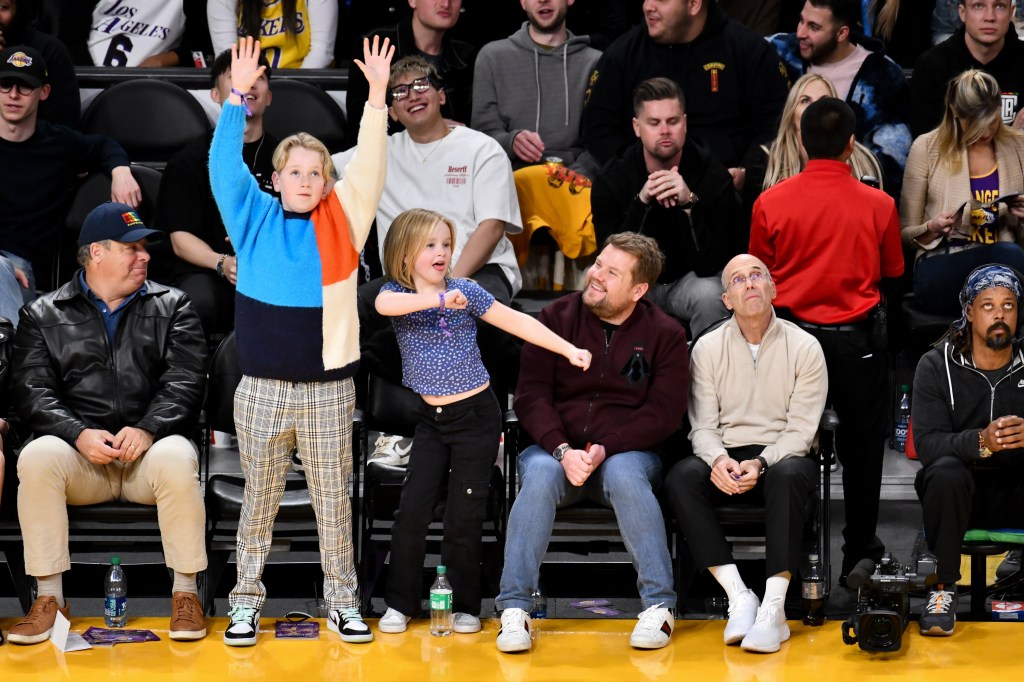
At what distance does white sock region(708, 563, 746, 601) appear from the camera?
470 centimetres

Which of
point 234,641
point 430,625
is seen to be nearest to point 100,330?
point 234,641

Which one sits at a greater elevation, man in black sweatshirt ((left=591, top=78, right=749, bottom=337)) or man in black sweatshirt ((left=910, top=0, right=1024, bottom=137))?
man in black sweatshirt ((left=910, top=0, right=1024, bottom=137))

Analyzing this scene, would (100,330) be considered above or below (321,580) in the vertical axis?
above

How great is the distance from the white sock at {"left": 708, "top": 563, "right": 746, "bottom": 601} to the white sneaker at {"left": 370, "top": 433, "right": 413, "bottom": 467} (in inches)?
49.3

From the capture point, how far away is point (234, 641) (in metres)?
4.62

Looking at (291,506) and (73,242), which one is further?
(73,242)

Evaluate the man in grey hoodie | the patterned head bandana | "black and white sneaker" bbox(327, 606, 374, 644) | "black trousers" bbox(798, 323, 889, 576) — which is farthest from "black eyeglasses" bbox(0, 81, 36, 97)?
the patterned head bandana

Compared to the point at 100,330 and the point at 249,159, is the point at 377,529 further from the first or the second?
the point at 249,159

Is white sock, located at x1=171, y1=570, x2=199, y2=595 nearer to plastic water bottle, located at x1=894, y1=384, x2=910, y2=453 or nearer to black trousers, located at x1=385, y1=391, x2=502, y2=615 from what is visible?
black trousers, located at x1=385, y1=391, x2=502, y2=615

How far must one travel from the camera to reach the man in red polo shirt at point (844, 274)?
5258mm

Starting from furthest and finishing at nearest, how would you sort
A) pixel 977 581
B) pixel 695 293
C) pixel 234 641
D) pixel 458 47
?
pixel 458 47, pixel 695 293, pixel 977 581, pixel 234 641

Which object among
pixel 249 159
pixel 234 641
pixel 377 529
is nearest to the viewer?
pixel 234 641

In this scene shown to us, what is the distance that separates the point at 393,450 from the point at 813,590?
1672 mm

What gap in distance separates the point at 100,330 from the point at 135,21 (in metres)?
3.06
